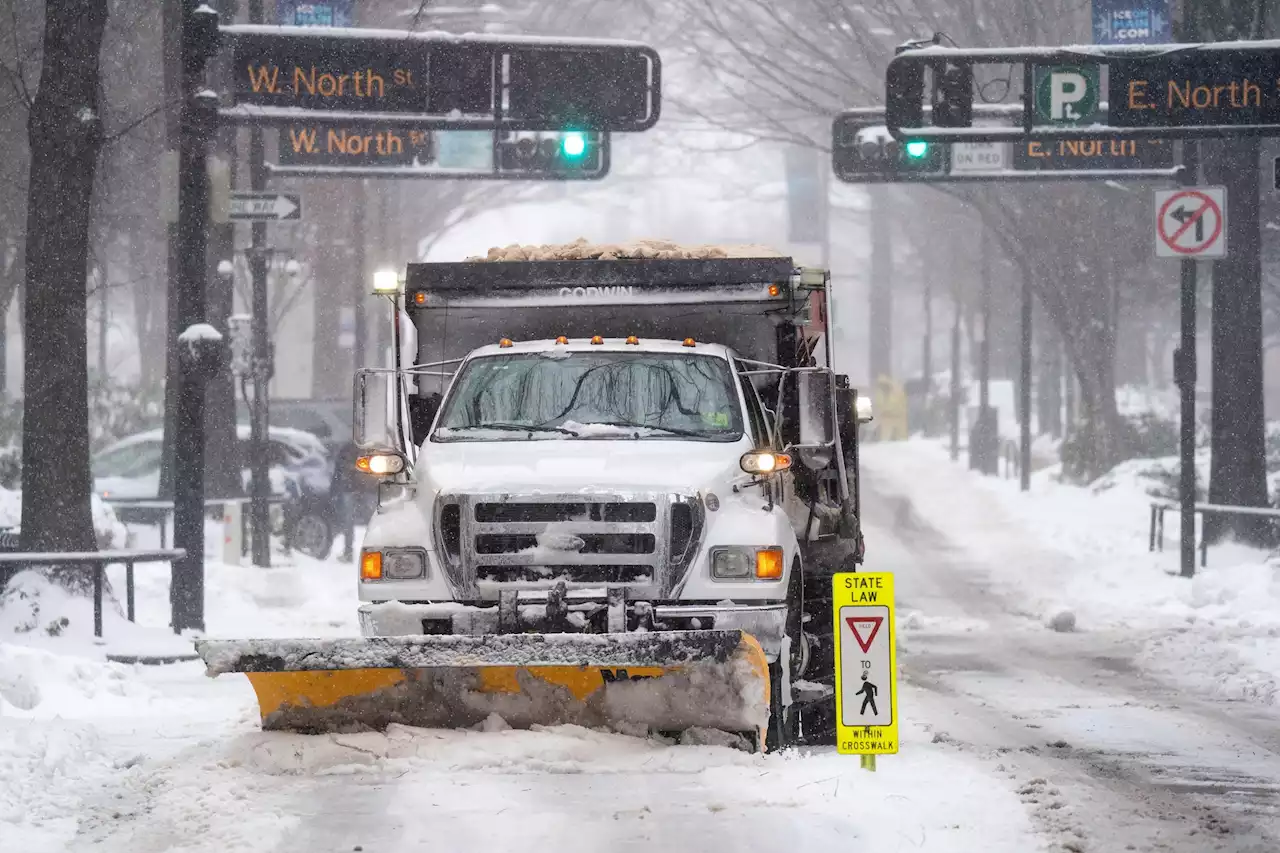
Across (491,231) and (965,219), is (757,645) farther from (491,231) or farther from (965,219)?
(491,231)

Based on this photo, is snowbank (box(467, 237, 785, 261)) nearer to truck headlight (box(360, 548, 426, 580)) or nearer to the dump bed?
the dump bed

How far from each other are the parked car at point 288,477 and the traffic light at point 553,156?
18.3 feet

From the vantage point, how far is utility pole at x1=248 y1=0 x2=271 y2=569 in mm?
22297

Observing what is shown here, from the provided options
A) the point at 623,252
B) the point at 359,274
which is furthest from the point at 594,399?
the point at 359,274

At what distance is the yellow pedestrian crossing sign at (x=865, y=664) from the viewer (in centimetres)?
892

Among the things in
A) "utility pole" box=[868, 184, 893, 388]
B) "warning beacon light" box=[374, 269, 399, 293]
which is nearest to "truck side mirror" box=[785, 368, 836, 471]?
"warning beacon light" box=[374, 269, 399, 293]

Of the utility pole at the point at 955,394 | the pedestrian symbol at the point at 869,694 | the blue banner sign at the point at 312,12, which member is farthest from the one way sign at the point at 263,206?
the utility pole at the point at 955,394

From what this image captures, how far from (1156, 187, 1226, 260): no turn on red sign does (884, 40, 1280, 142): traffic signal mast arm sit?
2.27m

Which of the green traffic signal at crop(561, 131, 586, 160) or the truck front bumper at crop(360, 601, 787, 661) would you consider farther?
the green traffic signal at crop(561, 131, 586, 160)

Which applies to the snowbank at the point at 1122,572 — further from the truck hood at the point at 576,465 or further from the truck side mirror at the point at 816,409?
the truck hood at the point at 576,465

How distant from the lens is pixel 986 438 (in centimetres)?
4297

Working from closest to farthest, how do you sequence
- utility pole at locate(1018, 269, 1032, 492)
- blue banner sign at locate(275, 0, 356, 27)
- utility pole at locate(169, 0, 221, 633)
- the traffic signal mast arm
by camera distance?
utility pole at locate(169, 0, 221, 633)
the traffic signal mast arm
blue banner sign at locate(275, 0, 356, 27)
utility pole at locate(1018, 269, 1032, 492)

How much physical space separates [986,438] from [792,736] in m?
32.8

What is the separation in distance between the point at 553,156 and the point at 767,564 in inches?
455
